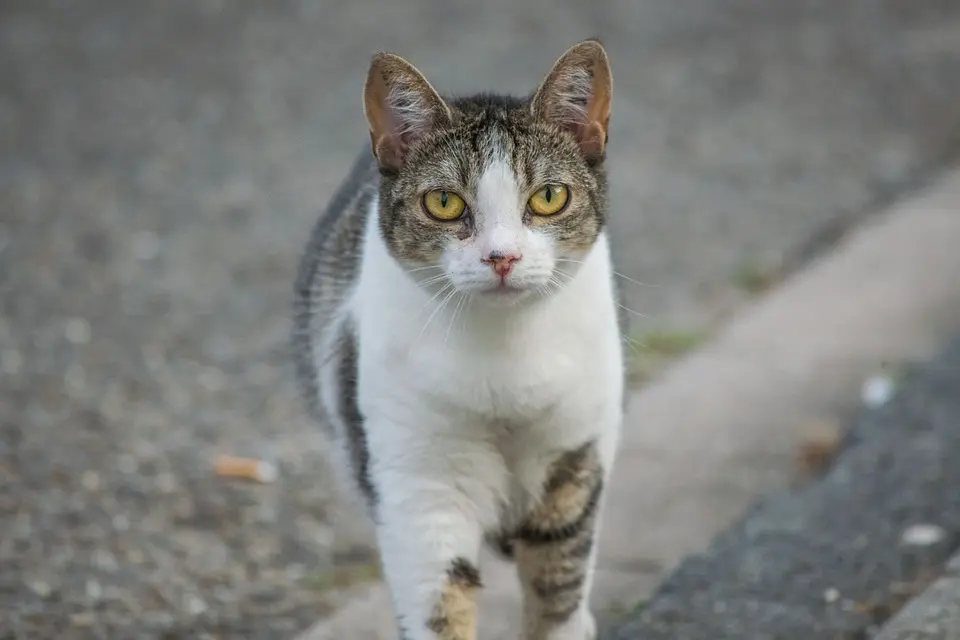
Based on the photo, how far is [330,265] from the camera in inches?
137

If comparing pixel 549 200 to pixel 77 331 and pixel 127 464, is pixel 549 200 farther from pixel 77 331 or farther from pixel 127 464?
pixel 77 331

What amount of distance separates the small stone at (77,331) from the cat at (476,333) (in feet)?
9.12

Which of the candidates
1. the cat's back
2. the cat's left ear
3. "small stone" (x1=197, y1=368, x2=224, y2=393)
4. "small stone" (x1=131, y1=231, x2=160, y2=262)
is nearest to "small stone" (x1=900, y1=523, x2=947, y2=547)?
the cat's left ear

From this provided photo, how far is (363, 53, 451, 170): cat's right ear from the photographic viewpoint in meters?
2.87

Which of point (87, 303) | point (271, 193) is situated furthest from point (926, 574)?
point (271, 193)

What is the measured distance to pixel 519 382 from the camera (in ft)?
9.36

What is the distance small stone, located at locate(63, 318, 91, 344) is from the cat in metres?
2.78

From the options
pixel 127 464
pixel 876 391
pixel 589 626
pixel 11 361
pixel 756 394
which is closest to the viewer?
pixel 589 626

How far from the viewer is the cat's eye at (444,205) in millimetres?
2807

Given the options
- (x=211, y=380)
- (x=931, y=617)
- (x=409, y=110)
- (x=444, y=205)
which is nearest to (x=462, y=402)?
(x=444, y=205)

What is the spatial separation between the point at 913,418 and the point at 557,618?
5.32 ft

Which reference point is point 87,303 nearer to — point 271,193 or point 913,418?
point 271,193

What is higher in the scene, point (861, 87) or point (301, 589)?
point (861, 87)

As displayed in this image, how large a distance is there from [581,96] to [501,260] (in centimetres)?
44
